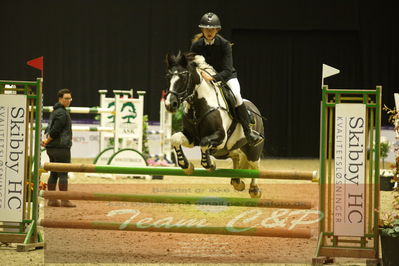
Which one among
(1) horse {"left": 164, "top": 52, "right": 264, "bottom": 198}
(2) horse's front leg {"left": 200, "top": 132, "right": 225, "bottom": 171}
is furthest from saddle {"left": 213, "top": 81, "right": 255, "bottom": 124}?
(2) horse's front leg {"left": 200, "top": 132, "right": 225, "bottom": 171}

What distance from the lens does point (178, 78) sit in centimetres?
518

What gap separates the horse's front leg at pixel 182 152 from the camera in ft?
17.4

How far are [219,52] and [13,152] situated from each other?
6.19 ft

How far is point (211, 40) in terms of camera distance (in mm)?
5695

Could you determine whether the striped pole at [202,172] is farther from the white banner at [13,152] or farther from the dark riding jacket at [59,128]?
the dark riding jacket at [59,128]

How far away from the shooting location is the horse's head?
5062mm

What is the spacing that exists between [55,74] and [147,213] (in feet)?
29.8

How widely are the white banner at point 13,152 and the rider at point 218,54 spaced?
1522 millimetres

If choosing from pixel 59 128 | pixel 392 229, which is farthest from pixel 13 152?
pixel 392 229

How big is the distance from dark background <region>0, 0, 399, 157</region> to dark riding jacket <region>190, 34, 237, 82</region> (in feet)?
34.9

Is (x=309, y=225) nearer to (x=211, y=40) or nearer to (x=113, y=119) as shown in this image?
(x=211, y=40)

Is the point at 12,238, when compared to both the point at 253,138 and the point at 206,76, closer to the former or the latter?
the point at 206,76

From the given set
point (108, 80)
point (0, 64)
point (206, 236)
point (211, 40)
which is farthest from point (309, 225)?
point (0, 64)

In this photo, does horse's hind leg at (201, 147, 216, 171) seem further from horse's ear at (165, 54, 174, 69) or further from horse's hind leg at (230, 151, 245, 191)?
horse's hind leg at (230, 151, 245, 191)
